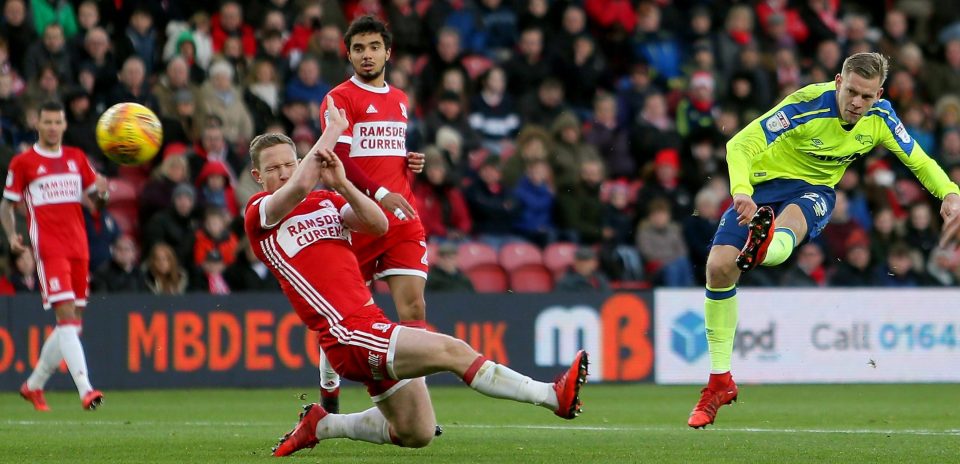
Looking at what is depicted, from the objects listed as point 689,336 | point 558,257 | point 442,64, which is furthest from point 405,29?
point 689,336

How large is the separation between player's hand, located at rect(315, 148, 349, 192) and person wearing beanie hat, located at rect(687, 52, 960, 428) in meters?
2.61

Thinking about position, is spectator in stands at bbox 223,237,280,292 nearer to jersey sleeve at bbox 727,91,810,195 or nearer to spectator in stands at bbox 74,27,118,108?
spectator in stands at bbox 74,27,118,108

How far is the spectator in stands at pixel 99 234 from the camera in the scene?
15219mm

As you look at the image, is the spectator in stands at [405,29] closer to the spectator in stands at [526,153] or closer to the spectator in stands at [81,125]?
the spectator in stands at [526,153]

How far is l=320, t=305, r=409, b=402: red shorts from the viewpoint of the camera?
7656mm

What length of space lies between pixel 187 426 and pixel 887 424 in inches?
192

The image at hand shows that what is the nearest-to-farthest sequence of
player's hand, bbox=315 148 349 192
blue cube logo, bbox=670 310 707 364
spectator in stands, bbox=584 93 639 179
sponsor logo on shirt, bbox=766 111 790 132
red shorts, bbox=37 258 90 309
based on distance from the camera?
player's hand, bbox=315 148 349 192, sponsor logo on shirt, bbox=766 111 790 132, red shorts, bbox=37 258 90 309, blue cube logo, bbox=670 310 707 364, spectator in stands, bbox=584 93 639 179

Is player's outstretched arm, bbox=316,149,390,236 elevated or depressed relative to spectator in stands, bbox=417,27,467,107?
depressed

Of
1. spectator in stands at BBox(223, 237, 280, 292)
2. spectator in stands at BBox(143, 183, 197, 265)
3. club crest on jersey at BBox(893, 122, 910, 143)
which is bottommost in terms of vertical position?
spectator in stands at BBox(223, 237, 280, 292)

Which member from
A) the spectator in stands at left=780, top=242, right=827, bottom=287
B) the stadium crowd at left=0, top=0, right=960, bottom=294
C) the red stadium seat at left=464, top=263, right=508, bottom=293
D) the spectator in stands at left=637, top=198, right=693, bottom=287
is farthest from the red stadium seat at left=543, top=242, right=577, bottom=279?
the spectator in stands at left=780, top=242, right=827, bottom=287

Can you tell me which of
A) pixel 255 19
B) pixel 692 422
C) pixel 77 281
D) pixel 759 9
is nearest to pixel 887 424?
pixel 692 422

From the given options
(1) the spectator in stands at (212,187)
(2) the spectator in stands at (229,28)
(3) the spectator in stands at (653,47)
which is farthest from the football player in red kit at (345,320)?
(3) the spectator in stands at (653,47)

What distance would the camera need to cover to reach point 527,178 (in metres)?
17.6

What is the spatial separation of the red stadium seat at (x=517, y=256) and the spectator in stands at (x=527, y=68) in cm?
252
